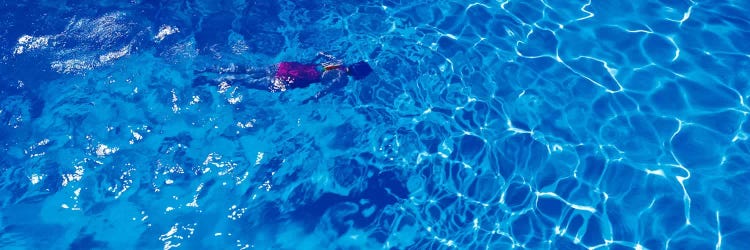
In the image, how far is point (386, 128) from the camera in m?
6.47

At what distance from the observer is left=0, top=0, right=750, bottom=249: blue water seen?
5742 mm

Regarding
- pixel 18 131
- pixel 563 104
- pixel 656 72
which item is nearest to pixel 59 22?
pixel 18 131

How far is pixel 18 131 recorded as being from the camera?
637cm

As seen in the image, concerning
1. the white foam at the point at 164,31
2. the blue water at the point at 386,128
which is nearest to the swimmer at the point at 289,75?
the blue water at the point at 386,128

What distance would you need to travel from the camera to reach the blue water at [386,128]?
5742 millimetres

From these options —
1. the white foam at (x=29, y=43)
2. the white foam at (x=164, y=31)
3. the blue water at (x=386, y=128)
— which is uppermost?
the white foam at (x=29, y=43)

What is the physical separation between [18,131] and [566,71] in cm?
661

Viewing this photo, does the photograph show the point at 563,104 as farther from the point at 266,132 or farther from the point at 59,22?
the point at 59,22

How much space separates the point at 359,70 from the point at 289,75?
34.3 inches

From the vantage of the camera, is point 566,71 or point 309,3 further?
point 309,3

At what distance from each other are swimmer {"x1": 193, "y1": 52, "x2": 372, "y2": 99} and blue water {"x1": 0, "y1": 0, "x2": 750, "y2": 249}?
14 centimetres

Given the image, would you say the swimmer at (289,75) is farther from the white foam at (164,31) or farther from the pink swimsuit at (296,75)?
the white foam at (164,31)

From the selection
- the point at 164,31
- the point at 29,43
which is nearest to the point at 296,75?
the point at 164,31

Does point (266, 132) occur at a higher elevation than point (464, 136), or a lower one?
higher
